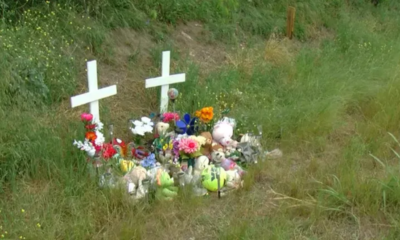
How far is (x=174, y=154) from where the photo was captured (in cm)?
391

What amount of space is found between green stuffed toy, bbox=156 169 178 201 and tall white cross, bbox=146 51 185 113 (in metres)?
0.97

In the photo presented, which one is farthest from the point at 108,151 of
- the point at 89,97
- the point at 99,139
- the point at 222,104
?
the point at 222,104

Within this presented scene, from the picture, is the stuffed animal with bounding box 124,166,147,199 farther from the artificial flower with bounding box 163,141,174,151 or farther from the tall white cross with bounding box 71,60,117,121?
the tall white cross with bounding box 71,60,117,121

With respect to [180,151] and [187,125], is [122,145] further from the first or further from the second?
[187,125]

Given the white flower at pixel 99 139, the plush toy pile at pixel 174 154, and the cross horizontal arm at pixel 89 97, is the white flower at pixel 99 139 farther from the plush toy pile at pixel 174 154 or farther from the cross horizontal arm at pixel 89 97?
the cross horizontal arm at pixel 89 97

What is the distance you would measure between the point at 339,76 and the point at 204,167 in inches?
92.1

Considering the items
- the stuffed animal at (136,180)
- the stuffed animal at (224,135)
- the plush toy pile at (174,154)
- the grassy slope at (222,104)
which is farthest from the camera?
the stuffed animal at (224,135)

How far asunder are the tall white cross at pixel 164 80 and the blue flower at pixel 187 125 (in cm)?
29

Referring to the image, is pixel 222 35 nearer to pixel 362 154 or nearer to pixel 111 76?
pixel 111 76

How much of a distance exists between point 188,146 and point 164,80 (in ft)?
2.60

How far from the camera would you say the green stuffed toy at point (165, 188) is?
3.52 meters

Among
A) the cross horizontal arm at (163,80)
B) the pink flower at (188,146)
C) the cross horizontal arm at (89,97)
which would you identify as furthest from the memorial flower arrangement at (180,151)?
the cross horizontal arm at (163,80)

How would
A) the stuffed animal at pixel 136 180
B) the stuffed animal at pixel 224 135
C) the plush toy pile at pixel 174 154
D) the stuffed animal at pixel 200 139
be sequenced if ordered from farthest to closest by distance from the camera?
the stuffed animal at pixel 224 135
the stuffed animal at pixel 200 139
the plush toy pile at pixel 174 154
the stuffed animal at pixel 136 180

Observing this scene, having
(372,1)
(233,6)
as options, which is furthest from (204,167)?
(372,1)
